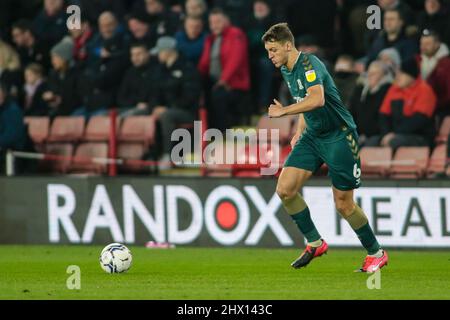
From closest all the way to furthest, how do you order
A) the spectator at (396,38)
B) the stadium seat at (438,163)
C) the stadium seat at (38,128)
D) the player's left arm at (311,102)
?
the player's left arm at (311,102)
the stadium seat at (438,163)
the spectator at (396,38)
the stadium seat at (38,128)

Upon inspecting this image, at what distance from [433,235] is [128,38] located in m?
6.03

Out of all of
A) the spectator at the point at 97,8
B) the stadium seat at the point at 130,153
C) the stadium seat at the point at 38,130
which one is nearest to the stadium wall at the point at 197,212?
the stadium seat at the point at 130,153

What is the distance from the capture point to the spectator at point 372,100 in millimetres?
15188

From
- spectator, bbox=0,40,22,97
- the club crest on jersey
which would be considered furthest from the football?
spectator, bbox=0,40,22,97

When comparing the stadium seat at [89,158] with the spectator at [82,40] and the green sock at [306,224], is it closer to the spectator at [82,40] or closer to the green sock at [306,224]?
the spectator at [82,40]

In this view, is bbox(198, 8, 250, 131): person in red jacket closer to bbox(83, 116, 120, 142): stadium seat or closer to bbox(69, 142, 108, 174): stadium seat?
bbox(83, 116, 120, 142): stadium seat

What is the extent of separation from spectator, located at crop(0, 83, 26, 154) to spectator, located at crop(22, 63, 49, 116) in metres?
0.99

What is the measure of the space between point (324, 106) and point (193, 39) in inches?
269

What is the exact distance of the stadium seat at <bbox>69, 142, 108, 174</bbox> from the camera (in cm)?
1559

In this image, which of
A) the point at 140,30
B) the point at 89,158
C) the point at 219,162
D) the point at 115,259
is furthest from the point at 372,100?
the point at 115,259

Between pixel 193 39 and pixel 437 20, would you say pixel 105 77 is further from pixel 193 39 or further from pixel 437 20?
pixel 437 20

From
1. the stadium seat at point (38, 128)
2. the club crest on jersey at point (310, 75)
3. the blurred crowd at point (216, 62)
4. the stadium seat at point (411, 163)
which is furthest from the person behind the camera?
the stadium seat at point (38, 128)

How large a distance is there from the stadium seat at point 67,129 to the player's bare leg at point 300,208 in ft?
Result: 19.8
